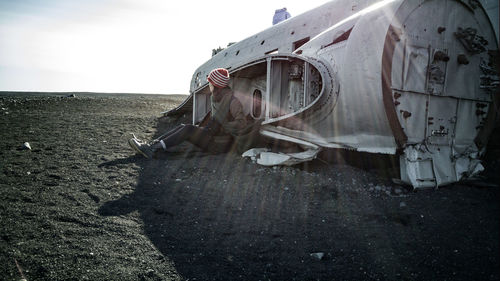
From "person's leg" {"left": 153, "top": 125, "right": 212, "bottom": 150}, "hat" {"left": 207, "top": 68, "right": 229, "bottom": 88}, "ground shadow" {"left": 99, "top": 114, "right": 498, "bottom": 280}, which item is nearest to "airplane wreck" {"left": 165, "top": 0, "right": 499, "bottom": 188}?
"ground shadow" {"left": 99, "top": 114, "right": 498, "bottom": 280}

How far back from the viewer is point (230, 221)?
3.14 m

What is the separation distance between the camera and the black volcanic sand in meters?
2.28

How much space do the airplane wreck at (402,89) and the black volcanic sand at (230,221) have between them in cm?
49

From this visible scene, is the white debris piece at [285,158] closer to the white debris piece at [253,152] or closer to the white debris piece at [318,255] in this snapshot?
the white debris piece at [253,152]

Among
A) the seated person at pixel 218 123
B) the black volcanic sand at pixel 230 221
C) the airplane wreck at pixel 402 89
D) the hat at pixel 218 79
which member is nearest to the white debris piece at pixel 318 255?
the black volcanic sand at pixel 230 221

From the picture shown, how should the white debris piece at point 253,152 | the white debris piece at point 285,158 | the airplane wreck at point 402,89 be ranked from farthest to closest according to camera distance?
the white debris piece at point 253,152 → the white debris piece at point 285,158 → the airplane wreck at point 402,89

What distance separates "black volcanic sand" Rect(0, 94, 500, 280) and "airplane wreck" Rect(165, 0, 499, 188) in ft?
1.59

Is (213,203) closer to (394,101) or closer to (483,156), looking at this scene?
(394,101)

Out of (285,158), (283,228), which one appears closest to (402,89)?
(285,158)

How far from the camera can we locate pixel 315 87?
4.84 meters

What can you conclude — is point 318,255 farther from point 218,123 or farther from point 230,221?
point 218,123

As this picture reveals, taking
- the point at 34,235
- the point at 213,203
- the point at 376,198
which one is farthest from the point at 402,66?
the point at 34,235

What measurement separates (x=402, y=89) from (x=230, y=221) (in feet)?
9.48

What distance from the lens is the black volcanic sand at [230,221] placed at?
2.28 meters
